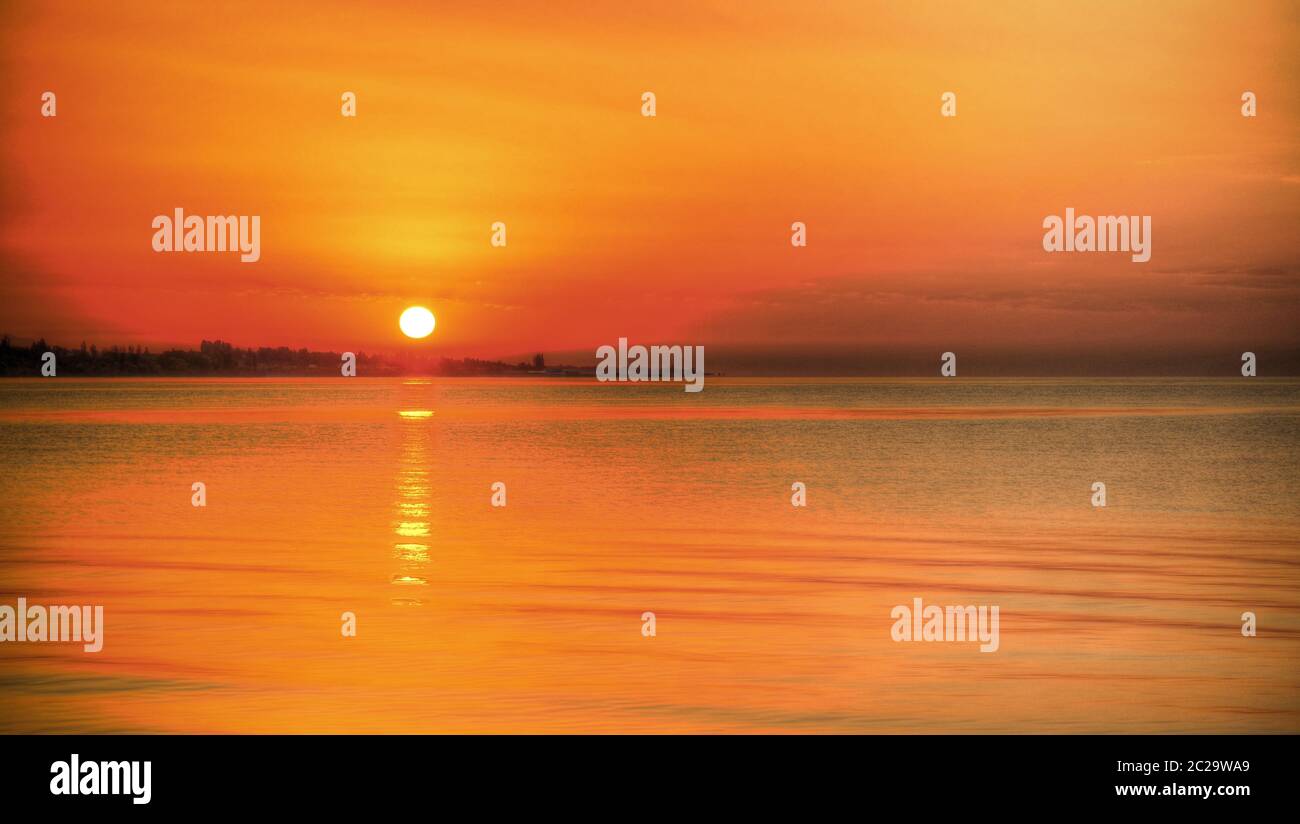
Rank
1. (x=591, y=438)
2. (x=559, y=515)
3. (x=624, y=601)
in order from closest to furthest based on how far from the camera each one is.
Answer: (x=624, y=601) → (x=559, y=515) → (x=591, y=438)

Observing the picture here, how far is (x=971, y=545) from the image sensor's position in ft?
66.9

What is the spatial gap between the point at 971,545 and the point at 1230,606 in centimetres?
620

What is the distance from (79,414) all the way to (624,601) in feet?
240

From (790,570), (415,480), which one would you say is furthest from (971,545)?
(415,480)

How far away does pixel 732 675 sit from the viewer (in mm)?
11172

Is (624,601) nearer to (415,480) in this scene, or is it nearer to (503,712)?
(503,712)

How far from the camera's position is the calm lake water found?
1041 cm

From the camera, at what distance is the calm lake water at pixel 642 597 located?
1041 centimetres

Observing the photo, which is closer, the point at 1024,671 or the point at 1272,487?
the point at 1024,671

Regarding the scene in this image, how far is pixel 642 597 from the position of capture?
1450cm

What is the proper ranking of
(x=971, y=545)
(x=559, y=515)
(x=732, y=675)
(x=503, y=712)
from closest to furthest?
(x=503, y=712) < (x=732, y=675) < (x=971, y=545) < (x=559, y=515)

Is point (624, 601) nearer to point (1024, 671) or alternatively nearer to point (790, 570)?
point (790, 570)

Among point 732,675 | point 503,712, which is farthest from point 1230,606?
point 503,712

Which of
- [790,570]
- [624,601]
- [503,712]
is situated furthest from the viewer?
[790,570]
